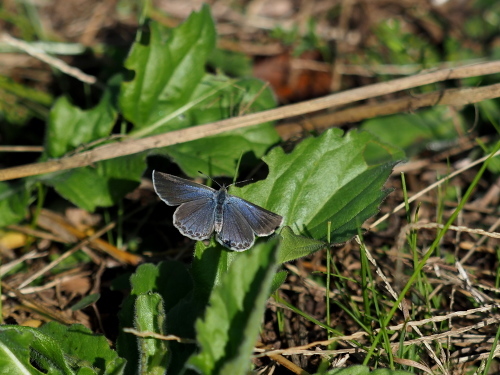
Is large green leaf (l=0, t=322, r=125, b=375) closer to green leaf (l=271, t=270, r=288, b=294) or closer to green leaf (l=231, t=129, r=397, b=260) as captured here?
green leaf (l=271, t=270, r=288, b=294)

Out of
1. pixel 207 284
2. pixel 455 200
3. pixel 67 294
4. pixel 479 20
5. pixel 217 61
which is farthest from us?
pixel 479 20

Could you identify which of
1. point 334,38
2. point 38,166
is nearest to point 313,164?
point 38,166

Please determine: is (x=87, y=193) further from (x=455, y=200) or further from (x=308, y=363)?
(x=455, y=200)

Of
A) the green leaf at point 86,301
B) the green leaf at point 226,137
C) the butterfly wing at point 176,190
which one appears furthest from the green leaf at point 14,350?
the green leaf at point 226,137

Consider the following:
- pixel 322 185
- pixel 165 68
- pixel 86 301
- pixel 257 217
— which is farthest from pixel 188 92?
pixel 86 301

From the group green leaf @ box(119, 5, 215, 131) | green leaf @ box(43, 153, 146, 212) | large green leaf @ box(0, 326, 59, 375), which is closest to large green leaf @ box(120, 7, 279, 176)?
green leaf @ box(119, 5, 215, 131)

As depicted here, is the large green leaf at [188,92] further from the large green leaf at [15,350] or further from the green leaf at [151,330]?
the large green leaf at [15,350]

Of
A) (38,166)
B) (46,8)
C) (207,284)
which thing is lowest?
(207,284)
